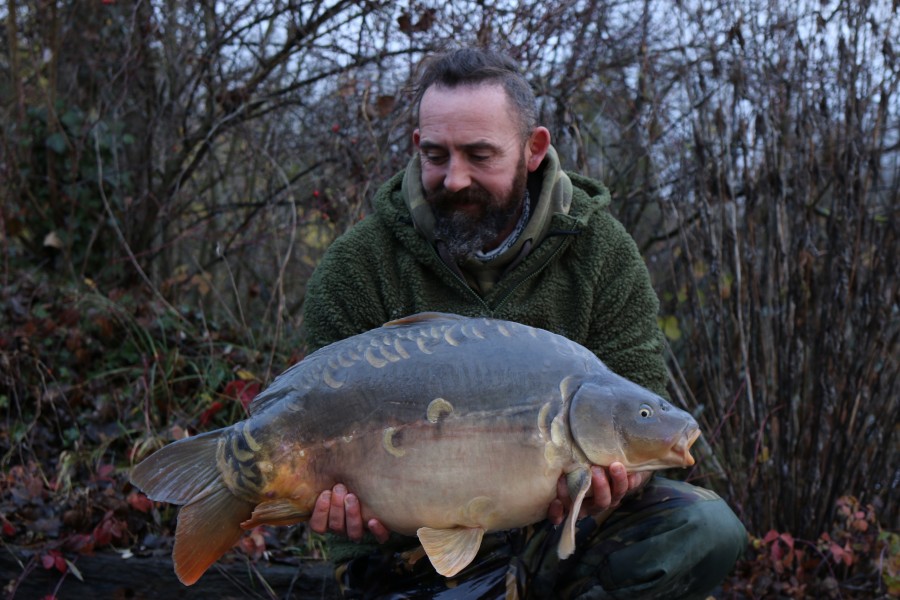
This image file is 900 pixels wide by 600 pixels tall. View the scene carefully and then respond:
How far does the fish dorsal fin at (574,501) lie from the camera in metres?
1.61

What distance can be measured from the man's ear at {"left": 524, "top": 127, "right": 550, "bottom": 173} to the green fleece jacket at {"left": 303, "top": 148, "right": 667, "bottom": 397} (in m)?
0.03

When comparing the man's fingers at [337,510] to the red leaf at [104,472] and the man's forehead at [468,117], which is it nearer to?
the man's forehead at [468,117]

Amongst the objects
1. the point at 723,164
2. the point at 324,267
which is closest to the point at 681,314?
the point at 723,164

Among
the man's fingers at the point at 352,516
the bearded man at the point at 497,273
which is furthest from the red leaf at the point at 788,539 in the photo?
the man's fingers at the point at 352,516

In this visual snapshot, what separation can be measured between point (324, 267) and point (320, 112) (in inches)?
83.0

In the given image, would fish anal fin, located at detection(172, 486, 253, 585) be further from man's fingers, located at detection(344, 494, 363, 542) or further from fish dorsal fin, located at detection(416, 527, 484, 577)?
fish dorsal fin, located at detection(416, 527, 484, 577)

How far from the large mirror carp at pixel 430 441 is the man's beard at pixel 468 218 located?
0.53 meters

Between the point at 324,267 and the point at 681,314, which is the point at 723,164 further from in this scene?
the point at 324,267

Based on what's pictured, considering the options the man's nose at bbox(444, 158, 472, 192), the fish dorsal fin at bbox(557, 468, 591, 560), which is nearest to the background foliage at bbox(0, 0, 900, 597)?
the man's nose at bbox(444, 158, 472, 192)

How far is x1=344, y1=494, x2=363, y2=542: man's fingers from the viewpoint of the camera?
1723 mm

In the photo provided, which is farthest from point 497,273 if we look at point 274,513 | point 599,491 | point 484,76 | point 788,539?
point 788,539

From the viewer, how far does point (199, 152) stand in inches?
175

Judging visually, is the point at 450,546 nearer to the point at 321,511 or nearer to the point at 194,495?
the point at 321,511

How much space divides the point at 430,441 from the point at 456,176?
770 millimetres
